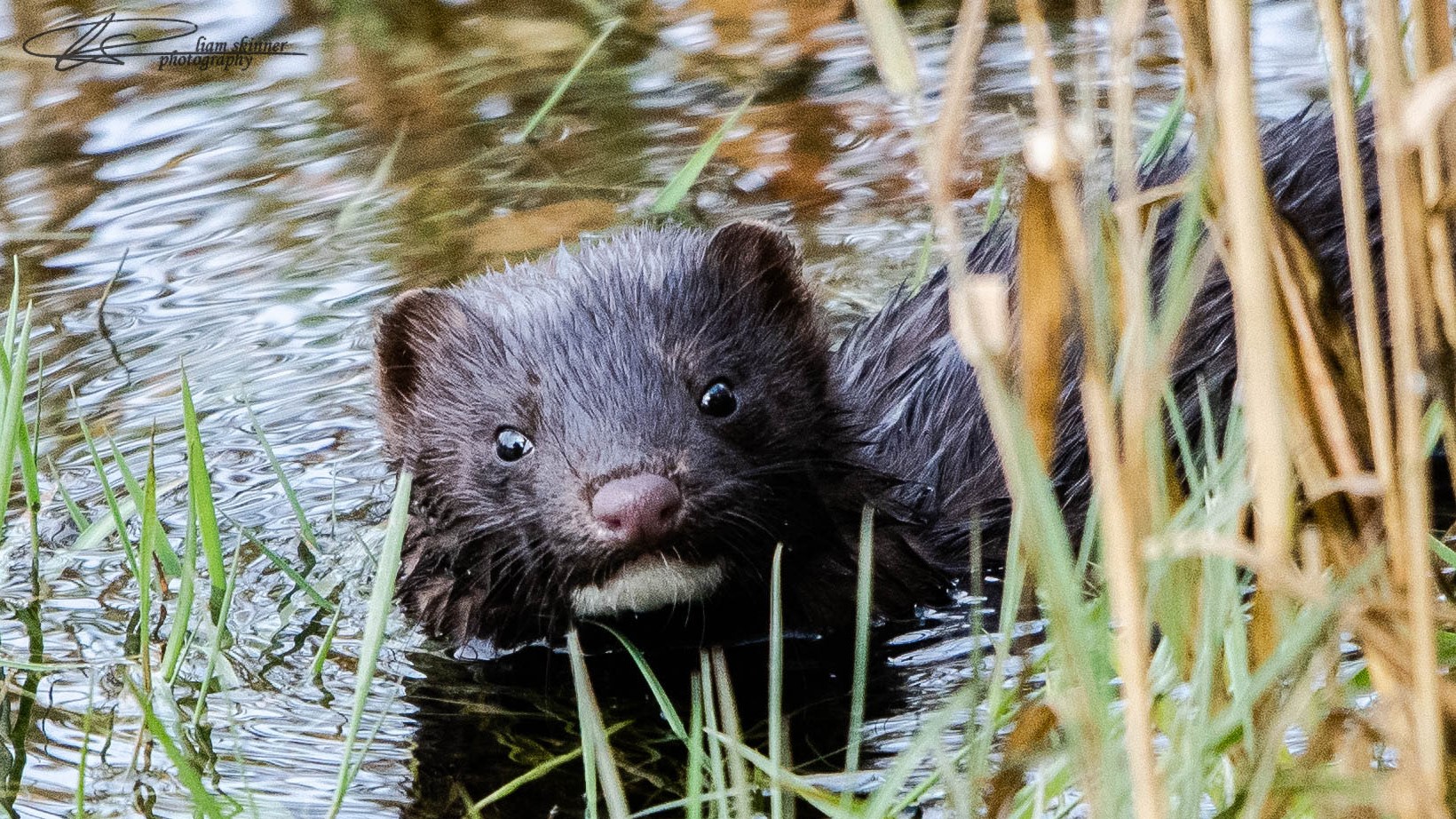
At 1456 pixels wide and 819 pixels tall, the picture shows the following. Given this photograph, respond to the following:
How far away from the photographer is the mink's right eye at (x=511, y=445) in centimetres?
376

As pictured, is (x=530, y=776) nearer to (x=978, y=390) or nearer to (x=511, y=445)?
(x=511, y=445)

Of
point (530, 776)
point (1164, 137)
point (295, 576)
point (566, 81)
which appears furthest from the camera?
point (566, 81)

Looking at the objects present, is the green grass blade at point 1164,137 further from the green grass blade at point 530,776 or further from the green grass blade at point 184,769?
the green grass blade at point 184,769

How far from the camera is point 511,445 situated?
378cm

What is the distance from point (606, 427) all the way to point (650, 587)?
0.36 m

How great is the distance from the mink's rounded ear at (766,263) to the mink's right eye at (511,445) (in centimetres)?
58

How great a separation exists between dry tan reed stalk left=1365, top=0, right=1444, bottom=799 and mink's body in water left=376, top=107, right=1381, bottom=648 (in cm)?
160

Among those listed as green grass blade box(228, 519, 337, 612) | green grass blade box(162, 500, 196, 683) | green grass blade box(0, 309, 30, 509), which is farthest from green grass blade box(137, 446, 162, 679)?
green grass blade box(228, 519, 337, 612)

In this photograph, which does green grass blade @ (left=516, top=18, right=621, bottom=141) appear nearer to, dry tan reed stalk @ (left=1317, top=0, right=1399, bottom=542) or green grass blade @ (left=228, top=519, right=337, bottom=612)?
green grass blade @ (left=228, top=519, right=337, bottom=612)

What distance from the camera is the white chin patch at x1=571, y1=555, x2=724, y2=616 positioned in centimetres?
361

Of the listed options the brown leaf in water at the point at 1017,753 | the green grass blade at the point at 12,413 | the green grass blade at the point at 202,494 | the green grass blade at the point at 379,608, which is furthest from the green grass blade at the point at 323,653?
the brown leaf in water at the point at 1017,753

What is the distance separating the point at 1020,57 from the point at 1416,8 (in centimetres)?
498

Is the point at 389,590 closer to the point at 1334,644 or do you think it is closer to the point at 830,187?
the point at 1334,644

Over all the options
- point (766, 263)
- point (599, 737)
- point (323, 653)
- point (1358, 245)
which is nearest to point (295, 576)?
point (323, 653)
